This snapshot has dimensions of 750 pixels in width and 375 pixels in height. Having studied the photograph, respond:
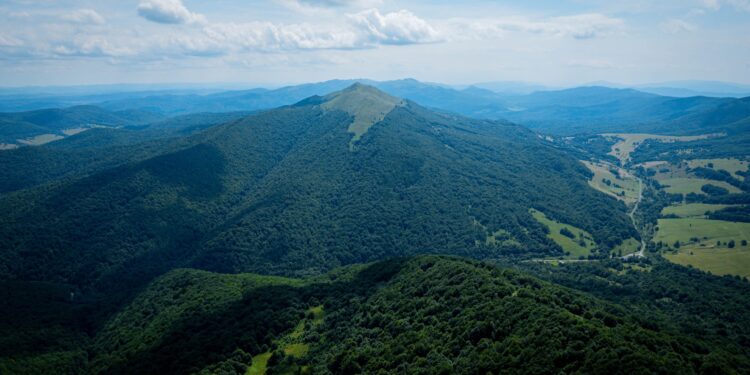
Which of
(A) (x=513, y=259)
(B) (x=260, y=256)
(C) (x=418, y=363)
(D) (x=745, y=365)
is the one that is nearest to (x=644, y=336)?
(D) (x=745, y=365)

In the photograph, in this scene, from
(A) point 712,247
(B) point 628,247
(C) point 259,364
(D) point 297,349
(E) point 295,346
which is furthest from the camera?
(B) point 628,247

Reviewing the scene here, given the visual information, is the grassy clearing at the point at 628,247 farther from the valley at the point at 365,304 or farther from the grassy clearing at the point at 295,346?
the grassy clearing at the point at 295,346

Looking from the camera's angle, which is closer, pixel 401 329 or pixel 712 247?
pixel 401 329

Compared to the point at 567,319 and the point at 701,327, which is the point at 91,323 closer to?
the point at 567,319

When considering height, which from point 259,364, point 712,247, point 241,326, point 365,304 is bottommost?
point 712,247

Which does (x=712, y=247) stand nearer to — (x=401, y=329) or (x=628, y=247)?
(x=628, y=247)

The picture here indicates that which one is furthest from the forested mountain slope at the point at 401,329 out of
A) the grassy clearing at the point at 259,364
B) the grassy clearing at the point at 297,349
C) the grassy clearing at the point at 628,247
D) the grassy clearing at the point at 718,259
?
the grassy clearing at the point at 628,247

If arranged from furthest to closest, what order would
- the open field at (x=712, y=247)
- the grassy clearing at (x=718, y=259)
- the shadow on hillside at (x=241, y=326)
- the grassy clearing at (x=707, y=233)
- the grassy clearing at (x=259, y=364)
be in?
the grassy clearing at (x=707, y=233) < the open field at (x=712, y=247) < the grassy clearing at (x=718, y=259) < the shadow on hillside at (x=241, y=326) < the grassy clearing at (x=259, y=364)

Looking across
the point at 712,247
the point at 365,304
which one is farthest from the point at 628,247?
the point at 365,304
